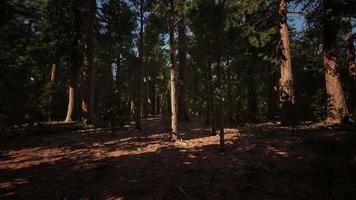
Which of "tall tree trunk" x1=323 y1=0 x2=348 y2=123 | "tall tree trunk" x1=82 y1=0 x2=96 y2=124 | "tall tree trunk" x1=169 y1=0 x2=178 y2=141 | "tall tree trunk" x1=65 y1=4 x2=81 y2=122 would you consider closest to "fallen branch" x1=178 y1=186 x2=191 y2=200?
"tall tree trunk" x1=169 y1=0 x2=178 y2=141

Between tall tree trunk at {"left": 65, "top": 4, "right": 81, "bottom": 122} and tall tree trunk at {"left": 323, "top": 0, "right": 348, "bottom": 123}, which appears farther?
tall tree trunk at {"left": 65, "top": 4, "right": 81, "bottom": 122}

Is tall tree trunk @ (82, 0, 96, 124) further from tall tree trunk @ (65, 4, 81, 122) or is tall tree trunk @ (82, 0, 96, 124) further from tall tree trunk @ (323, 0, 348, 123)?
tall tree trunk @ (323, 0, 348, 123)

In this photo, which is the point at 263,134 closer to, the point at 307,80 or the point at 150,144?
the point at 150,144

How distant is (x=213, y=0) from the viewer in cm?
790

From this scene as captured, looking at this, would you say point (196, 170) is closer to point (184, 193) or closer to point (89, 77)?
point (184, 193)

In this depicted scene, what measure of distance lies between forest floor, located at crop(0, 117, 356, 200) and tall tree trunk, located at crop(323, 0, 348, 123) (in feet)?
6.02

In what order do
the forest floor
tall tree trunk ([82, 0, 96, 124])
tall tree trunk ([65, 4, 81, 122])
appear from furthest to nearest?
tall tree trunk ([65, 4, 81, 122]) < tall tree trunk ([82, 0, 96, 124]) < the forest floor

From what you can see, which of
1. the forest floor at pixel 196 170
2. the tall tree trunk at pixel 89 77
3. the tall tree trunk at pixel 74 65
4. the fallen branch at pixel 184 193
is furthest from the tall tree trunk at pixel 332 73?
the tall tree trunk at pixel 74 65

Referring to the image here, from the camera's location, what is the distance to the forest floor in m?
5.17

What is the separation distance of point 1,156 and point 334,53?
50.0 feet

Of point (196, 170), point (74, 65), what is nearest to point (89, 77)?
point (74, 65)

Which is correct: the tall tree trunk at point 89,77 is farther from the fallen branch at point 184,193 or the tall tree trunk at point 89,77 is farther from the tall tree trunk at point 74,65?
the fallen branch at point 184,193

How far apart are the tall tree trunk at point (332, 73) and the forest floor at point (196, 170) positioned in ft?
6.02

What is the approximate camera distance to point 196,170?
633 centimetres
